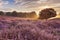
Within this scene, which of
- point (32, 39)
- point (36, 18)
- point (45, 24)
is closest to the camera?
point (32, 39)

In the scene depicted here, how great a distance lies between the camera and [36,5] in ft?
9.07

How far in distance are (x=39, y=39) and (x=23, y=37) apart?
158 millimetres

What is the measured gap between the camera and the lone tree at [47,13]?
8.74 ft

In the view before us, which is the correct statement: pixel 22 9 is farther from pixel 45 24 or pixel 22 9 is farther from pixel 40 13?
pixel 45 24

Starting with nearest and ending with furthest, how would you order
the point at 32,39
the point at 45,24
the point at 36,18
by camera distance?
the point at 32,39
the point at 45,24
the point at 36,18

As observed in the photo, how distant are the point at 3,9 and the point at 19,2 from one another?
31cm

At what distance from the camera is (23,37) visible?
155 cm

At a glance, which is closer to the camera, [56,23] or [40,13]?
[56,23]

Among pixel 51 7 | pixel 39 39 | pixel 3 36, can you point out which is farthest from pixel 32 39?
pixel 51 7

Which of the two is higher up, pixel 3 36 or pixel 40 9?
pixel 40 9

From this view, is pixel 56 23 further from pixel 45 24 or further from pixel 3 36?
pixel 3 36

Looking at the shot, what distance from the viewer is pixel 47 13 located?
274 cm

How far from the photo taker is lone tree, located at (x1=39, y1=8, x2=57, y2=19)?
8.74ft

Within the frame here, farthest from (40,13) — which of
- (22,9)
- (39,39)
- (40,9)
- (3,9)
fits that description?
(39,39)
